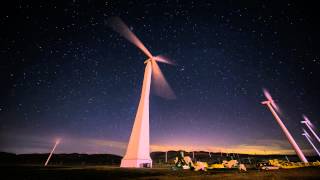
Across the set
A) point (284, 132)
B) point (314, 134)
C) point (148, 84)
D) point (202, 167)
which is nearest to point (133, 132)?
point (148, 84)

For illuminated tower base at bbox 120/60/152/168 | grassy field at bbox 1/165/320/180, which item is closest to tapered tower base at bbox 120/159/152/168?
illuminated tower base at bbox 120/60/152/168

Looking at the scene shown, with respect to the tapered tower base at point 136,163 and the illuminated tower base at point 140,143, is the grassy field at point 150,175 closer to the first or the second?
the illuminated tower base at point 140,143

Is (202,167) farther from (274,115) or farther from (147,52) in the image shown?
(274,115)

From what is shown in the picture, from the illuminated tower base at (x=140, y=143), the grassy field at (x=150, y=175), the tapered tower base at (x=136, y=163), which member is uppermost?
the illuminated tower base at (x=140, y=143)

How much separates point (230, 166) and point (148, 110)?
15.9 meters

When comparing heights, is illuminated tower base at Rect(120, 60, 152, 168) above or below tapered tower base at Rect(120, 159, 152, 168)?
above

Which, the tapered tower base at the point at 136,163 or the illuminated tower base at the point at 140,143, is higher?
the illuminated tower base at the point at 140,143

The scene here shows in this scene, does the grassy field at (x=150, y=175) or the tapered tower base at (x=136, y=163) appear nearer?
the grassy field at (x=150, y=175)

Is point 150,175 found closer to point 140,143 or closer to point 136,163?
point 140,143

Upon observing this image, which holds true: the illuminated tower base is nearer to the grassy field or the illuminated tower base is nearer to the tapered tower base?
the tapered tower base

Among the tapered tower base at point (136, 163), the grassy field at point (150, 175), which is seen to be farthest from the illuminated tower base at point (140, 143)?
the grassy field at point (150, 175)

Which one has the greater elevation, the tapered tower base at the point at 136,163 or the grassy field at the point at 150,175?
the tapered tower base at the point at 136,163

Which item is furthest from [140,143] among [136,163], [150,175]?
[150,175]

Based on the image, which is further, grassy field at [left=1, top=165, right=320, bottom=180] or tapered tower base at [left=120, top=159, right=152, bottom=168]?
tapered tower base at [left=120, top=159, right=152, bottom=168]
